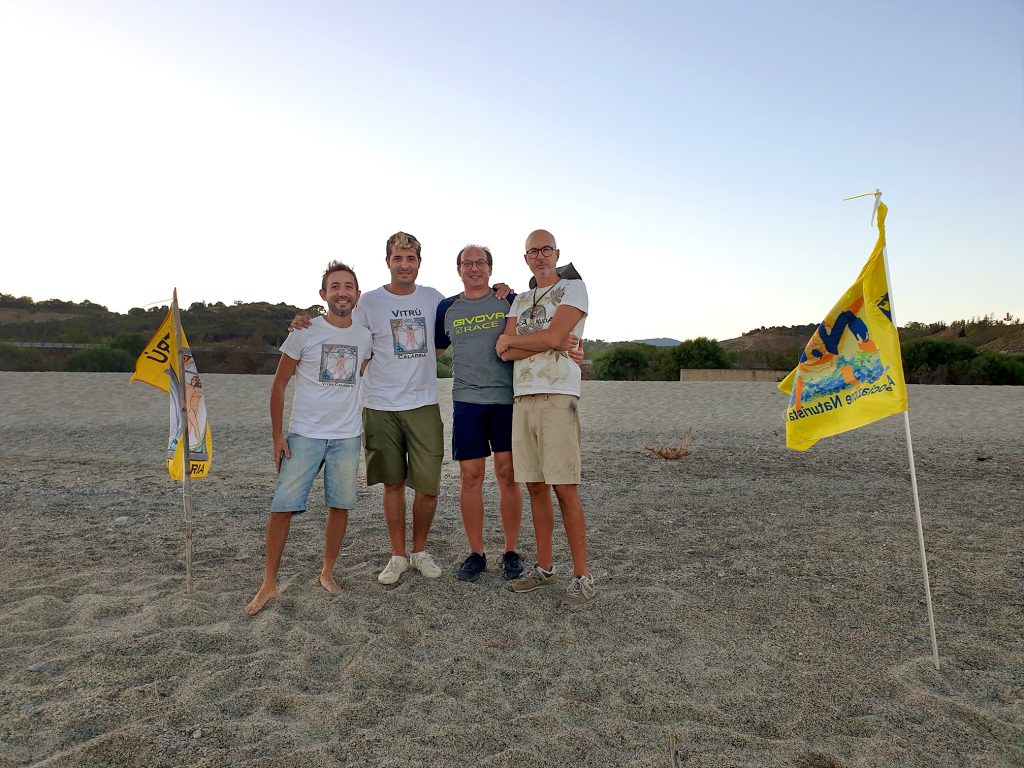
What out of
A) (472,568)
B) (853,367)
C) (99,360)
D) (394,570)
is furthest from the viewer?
(99,360)

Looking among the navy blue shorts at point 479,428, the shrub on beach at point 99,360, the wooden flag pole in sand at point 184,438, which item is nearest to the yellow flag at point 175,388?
the wooden flag pole in sand at point 184,438

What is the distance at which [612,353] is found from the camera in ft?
93.9

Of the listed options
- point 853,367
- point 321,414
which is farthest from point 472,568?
point 853,367

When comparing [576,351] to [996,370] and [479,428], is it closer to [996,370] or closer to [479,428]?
[479,428]

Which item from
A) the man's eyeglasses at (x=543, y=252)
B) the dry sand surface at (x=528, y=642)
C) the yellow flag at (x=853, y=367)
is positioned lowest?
the dry sand surface at (x=528, y=642)

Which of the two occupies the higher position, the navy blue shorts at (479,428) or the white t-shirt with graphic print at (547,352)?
the white t-shirt with graphic print at (547,352)

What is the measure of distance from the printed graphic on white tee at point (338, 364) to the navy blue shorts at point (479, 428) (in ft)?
2.22

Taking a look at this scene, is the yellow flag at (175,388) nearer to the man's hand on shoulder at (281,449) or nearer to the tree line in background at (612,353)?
the man's hand on shoulder at (281,449)

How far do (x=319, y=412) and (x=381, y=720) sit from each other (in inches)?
71.3

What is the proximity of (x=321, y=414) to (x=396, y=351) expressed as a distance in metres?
0.61

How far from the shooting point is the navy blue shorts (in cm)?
431

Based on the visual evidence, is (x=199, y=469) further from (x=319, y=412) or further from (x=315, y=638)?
(x=315, y=638)

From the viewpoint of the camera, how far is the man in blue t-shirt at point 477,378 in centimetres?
428

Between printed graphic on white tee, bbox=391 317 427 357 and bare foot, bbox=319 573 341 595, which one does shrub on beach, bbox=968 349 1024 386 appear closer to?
printed graphic on white tee, bbox=391 317 427 357
